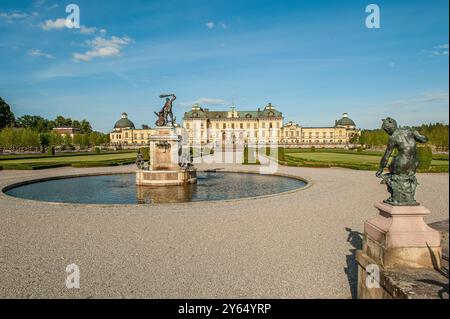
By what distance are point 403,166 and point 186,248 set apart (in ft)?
15.1

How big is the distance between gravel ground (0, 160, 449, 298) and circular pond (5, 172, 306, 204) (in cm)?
208

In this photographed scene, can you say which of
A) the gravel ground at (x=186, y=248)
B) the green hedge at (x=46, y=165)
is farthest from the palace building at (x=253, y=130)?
the gravel ground at (x=186, y=248)

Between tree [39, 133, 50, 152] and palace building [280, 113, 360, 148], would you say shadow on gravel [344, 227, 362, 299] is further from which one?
palace building [280, 113, 360, 148]

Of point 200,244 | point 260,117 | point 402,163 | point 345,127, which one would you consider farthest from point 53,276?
point 345,127

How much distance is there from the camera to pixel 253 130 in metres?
99.2

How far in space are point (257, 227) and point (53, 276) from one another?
4.94 metres

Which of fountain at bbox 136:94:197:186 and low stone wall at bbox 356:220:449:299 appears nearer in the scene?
low stone wall at bbox 356:220:449:299

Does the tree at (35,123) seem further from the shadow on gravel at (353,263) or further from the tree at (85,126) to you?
the shadow on gravel at (353,263)

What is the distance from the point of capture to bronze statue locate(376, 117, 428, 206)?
14.4ft

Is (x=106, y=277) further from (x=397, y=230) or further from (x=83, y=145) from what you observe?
(x=83, y=145)

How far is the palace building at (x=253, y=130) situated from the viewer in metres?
97.1

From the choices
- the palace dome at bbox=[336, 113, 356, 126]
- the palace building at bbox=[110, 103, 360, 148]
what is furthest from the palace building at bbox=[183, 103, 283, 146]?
the palace dome at bbox=[336, 113, 356, 126]

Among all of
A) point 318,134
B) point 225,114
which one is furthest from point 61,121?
point 318,134

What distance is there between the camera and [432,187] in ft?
51.1
